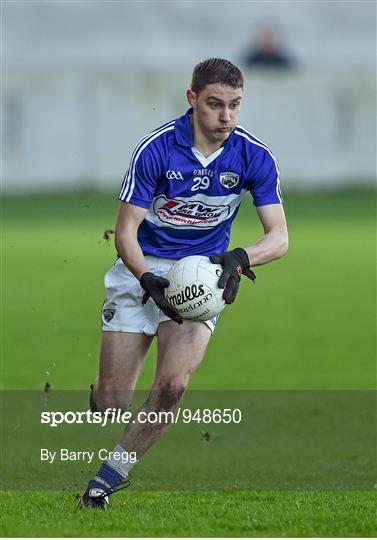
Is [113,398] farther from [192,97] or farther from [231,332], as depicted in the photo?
[231,332]

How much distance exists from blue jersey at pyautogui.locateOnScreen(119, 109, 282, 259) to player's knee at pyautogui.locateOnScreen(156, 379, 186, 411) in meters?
0.93

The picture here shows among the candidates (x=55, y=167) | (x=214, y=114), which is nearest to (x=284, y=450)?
(x=214, y=114)

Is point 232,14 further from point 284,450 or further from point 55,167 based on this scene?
point 284,450

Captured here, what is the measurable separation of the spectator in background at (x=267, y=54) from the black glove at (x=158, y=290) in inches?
1433

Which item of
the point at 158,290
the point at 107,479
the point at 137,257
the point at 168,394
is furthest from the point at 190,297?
the point at 107,479

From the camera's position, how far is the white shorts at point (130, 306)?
8.14 meters

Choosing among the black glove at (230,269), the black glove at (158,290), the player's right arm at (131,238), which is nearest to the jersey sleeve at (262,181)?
the black glove at (230,269)

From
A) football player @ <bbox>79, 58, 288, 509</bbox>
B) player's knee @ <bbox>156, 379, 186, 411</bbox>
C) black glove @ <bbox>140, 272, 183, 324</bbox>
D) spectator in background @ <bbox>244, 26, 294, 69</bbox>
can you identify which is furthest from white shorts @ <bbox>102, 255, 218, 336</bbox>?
spectator in background @ <bbox>244, 26, 294, 69</bbox>

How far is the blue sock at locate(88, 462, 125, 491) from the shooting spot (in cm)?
741

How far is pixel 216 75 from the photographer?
7.64 meters

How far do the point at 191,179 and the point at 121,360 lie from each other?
1.14 metres

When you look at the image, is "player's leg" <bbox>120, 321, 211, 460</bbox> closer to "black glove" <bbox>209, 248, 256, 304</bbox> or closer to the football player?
the football player

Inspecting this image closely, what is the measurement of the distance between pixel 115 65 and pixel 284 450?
1590 inches

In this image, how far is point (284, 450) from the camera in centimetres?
1006
